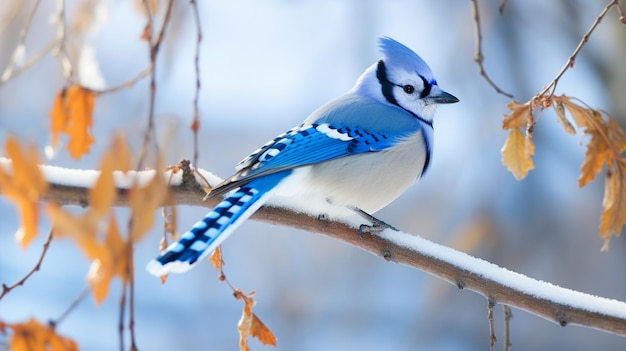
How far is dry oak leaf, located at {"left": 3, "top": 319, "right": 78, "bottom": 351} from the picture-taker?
874 millimetres

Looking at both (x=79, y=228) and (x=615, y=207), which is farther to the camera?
(x=615, y=207)

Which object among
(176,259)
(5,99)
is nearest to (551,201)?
(5,99)

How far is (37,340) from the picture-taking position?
0.88m

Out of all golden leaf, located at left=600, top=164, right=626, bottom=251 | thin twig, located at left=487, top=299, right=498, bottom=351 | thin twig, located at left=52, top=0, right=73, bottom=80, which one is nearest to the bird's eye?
golden leaf, located at left=600, top=164, right=626, bottom=251

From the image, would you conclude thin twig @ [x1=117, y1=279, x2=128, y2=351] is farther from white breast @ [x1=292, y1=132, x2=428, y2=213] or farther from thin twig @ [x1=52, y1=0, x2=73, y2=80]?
white breast @ [x1=292, y1=132, x2=428, y2=213]

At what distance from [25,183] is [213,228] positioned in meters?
0.39

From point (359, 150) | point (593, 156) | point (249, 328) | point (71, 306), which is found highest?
point (593, 156)

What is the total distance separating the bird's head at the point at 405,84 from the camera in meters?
1.92

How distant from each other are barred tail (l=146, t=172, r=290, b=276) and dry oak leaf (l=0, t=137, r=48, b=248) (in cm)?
18

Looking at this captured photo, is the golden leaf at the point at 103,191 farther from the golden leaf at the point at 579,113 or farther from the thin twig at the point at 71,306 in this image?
the golden leaf at the point at 579,113

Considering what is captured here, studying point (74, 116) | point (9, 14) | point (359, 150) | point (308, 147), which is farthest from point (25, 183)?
point (9, 14)

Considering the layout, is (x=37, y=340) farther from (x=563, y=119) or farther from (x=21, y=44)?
(x=563, y=119)

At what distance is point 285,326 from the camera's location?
3564 mm

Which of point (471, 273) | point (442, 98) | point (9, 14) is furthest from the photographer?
point (442, 98)
